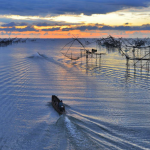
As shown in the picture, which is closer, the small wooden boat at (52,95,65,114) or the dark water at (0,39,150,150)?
the dark water at (0,39,150,150)

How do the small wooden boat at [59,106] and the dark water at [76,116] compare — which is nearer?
the dark water at [76,116]

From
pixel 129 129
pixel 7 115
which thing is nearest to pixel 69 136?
pixel 129 129

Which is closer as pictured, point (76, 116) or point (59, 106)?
point (76, 116)

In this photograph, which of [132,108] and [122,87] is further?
[122,87]

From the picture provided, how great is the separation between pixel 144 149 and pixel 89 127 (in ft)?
9.45

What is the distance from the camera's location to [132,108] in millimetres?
13203

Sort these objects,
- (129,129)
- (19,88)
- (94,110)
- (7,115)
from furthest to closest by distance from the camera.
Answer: (19,88) → (94,110) → (7,115) → (129,129)

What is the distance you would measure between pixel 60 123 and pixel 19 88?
27.2ft

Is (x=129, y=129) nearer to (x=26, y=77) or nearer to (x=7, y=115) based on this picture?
(x=7, y=115)

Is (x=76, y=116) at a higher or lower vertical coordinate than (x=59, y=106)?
lower

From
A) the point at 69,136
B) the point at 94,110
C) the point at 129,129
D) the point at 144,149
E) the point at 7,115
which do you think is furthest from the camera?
the point at 94,110

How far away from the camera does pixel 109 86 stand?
1886 centimetres

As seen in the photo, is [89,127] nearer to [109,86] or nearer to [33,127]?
[33,127]

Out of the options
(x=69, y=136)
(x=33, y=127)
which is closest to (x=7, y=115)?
(x=33, y=127)
